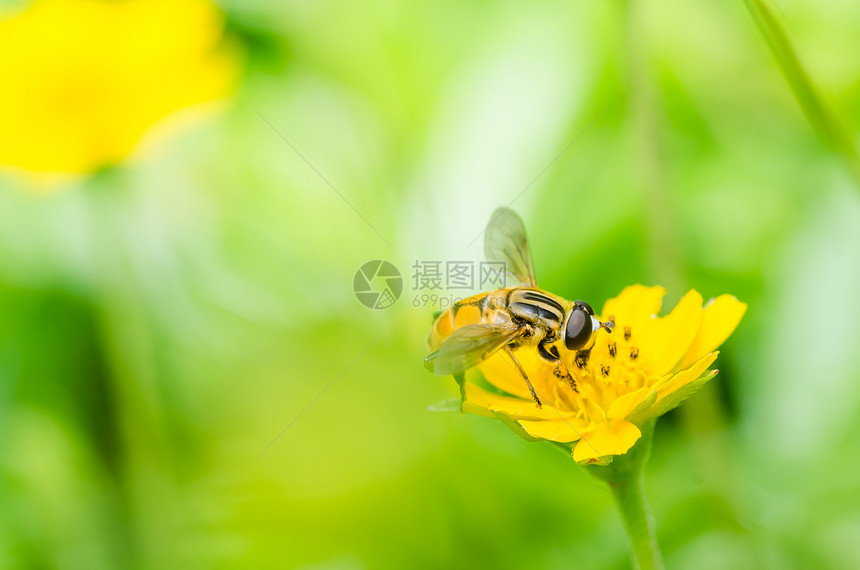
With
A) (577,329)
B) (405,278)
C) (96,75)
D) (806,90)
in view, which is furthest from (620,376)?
(96,75)

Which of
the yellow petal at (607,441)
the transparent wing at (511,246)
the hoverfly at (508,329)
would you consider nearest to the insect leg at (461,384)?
the hoverfly at (508,329)

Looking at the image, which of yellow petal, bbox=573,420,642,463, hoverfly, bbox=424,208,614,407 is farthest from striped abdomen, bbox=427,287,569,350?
yellow petal, bbox=573,420,642,463

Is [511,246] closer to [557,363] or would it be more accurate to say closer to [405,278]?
[557,363]

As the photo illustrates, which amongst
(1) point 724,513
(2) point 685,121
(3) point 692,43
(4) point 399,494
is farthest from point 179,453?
(3) point 692,43

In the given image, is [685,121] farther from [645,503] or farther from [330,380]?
[645,503]

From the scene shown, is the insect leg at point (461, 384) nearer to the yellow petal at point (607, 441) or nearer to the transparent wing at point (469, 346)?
the transparent wing at point (469, 346)
